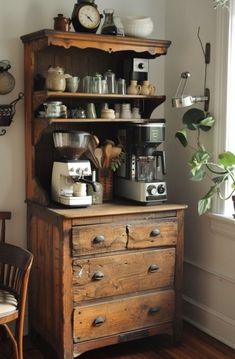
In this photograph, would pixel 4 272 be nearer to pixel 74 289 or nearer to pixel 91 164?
pixel 74 289

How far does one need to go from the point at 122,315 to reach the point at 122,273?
0.24 meters

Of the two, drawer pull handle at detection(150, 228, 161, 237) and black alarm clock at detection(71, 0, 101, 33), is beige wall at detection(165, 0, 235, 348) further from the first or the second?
black alarm clock at detection(71, 0, 101, 33)

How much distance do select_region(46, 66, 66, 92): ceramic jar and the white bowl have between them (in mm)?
514

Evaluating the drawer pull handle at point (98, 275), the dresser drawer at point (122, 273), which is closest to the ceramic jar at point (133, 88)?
the dresser drawer at point (122, 273)

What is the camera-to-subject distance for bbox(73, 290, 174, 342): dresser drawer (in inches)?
115

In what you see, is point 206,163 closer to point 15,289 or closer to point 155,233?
point 155,233

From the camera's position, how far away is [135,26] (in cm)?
321

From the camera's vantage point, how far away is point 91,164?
10.9ft

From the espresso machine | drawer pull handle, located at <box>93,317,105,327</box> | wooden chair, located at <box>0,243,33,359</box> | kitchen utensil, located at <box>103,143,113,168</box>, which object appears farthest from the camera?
kitchen utensil, located at <box>103,143,113,168</box>

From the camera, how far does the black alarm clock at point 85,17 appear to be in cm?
306

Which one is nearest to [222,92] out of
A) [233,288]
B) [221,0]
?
[221,0]

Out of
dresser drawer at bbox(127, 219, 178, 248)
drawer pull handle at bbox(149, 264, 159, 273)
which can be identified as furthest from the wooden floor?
dresser drawer at bbox(127, 219, 178, 248)

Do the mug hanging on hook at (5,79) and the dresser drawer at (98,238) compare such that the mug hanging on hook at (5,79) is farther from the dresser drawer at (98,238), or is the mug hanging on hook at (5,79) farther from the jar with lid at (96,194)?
the dresser drawer at (98,238)

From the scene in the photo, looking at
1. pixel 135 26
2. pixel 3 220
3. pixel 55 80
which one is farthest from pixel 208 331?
pixel 135 26
